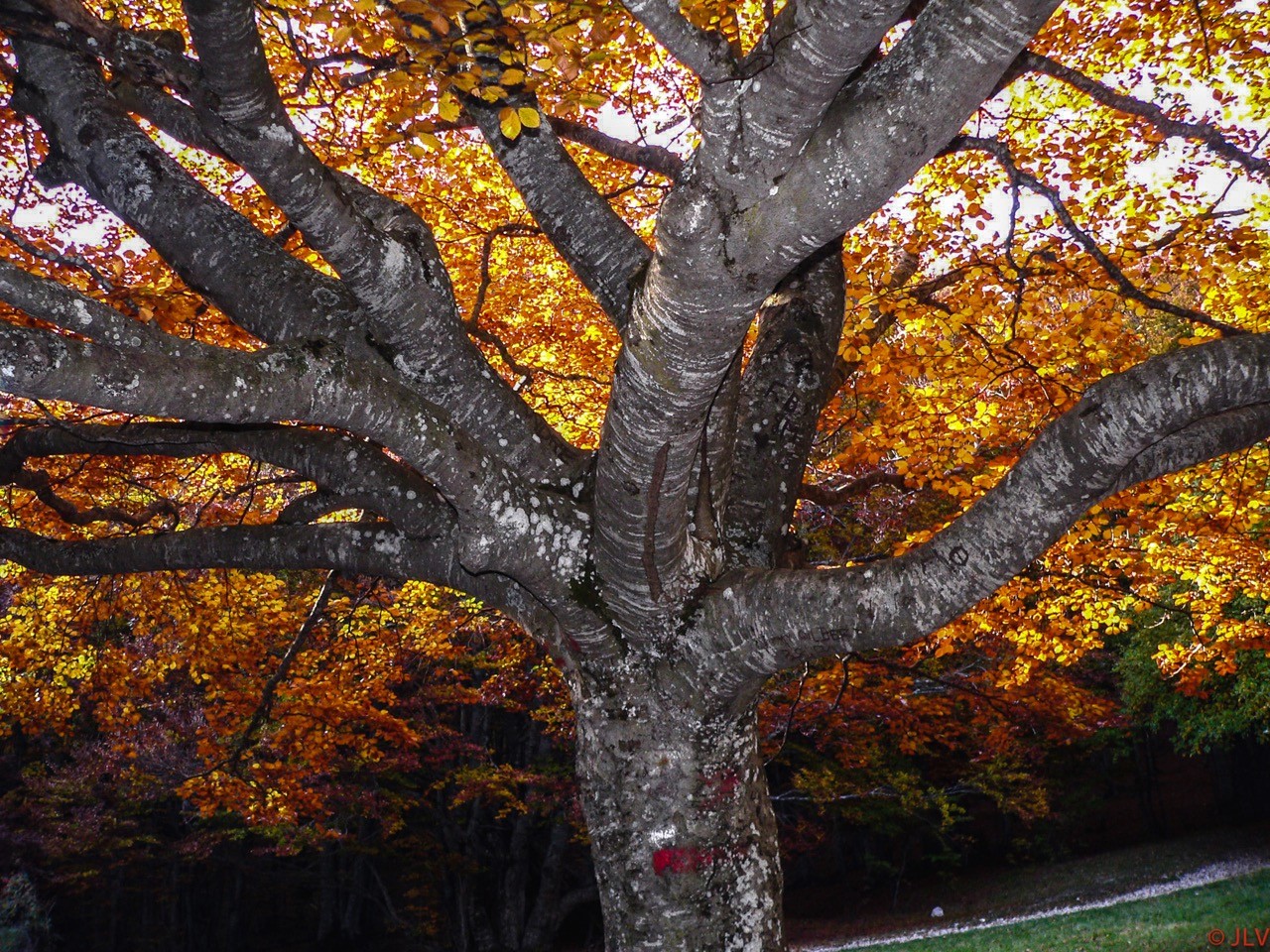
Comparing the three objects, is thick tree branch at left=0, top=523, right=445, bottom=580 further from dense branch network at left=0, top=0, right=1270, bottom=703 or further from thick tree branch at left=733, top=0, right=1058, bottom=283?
thick tree branch at left=733, top=0, right=1058, bottom=283

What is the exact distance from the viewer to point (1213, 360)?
300 centimetres

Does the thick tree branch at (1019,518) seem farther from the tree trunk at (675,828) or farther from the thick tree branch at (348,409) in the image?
the thick tree branch at (348,409)

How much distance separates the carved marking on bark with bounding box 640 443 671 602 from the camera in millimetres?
3360

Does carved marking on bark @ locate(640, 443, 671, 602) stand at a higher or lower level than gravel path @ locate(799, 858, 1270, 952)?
higher

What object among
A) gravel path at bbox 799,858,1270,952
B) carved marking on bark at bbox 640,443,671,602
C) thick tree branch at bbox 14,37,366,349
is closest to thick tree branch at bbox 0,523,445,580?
thick tree branch at bbox 14,37,366,349

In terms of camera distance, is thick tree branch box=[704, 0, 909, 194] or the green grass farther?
the green grass

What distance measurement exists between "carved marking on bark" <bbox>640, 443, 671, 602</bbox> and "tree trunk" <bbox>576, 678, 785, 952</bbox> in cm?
50

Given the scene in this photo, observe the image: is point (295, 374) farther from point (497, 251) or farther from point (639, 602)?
point (497, 251)

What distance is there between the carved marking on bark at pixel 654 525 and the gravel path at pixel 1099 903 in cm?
1251

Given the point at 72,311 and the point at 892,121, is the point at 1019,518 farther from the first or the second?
the point at 72,311

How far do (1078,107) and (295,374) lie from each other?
8209mm

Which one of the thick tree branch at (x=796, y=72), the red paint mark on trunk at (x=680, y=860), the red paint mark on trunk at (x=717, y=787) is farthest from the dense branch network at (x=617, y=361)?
the red paint mark on trunk at (x=680, y=860)

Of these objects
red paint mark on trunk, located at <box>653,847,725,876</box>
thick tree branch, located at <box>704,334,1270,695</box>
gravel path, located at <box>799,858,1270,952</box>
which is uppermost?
thick tree branch, located at <box>704,334,1270,695</box>

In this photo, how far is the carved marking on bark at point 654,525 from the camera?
3.36m
